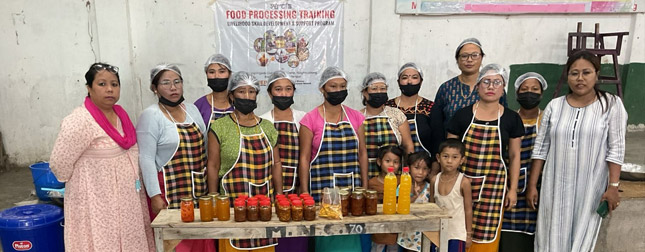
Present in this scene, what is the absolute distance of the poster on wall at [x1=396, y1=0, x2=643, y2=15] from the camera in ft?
18.0

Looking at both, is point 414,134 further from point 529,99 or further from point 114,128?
point 114,128

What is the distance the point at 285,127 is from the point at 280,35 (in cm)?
279

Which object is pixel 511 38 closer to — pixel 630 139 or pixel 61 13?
pixel 630 139

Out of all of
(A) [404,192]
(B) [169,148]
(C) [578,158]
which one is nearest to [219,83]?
(B) [169,148]

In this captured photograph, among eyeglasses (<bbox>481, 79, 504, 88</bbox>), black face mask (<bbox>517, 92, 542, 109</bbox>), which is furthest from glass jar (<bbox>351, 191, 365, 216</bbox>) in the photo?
black face mask (<bbox>517, 92, 542, 109</bbox>)

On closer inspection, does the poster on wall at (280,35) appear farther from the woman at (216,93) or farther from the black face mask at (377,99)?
the black face mask at (377,99)

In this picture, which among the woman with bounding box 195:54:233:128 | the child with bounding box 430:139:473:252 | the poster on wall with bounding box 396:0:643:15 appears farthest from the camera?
the poster on wall with bounding box 396:0:643:15

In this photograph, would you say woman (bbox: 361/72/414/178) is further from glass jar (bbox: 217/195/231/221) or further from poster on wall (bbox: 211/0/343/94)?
poster on wall (bbox: 211/0/343/94)

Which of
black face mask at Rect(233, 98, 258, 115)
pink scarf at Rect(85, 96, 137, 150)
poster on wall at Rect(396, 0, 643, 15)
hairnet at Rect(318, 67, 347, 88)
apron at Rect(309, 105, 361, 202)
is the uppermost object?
poster on wall at Rect(396, 0, 643, 15)

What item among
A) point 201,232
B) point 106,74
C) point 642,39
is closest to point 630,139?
point 642,39

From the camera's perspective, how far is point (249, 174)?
2650 millimetres

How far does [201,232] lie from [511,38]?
213 inches

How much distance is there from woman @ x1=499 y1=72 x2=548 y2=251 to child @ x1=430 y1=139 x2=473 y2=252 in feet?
1.65

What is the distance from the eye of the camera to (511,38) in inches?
231
